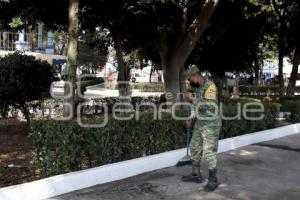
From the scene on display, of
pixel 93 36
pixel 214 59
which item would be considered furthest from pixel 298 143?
pixel 214 59

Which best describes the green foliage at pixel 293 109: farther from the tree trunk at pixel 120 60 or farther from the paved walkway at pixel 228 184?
the paved walkway at pixel 228 184

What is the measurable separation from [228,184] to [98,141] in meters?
2.04

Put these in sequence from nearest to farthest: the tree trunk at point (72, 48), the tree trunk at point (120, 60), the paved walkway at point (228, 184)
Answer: the paved walkway at point (228, 184) < the tree trunk at point (72, 48) < the tree trunk at point (120, 60)

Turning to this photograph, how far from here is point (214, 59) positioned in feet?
79.3

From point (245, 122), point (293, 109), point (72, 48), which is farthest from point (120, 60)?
point (293, 109)

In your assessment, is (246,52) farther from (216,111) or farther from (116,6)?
(216,111)

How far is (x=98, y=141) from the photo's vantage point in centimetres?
755

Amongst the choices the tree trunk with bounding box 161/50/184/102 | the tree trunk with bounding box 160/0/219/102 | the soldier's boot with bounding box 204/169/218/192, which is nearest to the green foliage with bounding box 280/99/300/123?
the tree trunk with bounding box 160/0/219/102

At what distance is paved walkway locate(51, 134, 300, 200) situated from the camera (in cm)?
685

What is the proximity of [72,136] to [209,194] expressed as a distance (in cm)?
205

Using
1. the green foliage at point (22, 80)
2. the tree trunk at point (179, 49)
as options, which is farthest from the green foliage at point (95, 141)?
the tree trunk at point (179, 49)

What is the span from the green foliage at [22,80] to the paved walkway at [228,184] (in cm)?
484

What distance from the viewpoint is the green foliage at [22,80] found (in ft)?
38.3

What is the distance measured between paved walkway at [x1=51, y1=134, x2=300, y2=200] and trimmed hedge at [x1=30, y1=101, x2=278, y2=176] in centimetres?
48
